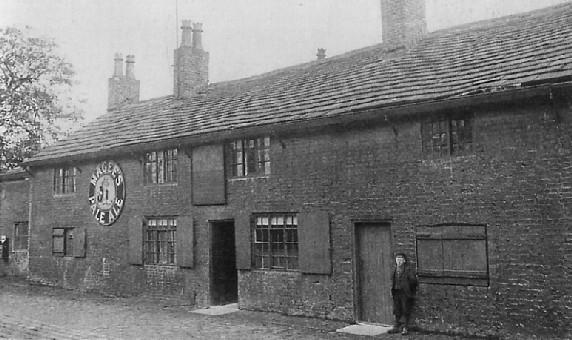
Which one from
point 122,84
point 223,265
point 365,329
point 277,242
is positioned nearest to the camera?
point 365,329

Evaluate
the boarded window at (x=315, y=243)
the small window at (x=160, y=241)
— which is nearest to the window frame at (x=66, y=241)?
the small window at (x=160, y=241)

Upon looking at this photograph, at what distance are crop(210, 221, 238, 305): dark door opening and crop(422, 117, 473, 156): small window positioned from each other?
6251 mm

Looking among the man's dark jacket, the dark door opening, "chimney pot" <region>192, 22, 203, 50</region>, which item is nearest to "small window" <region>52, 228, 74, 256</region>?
the dark door opening

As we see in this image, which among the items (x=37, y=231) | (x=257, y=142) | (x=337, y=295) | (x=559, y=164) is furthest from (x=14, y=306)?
(x=559, y=164)

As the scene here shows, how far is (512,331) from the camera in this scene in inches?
396

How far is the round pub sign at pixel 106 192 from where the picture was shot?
1805cm

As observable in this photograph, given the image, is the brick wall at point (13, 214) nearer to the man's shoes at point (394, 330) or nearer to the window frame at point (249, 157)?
the window frame at point (249, 157)

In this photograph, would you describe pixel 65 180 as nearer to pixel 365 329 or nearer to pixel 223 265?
pixel 223 265

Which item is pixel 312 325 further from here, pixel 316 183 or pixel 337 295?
pixel 316 183

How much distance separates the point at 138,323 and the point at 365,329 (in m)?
4.97

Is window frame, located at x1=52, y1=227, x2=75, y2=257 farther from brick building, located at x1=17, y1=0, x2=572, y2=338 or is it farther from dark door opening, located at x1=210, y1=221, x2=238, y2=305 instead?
dark door opening, located at x1=210, y1=221, x2=238, y2=305

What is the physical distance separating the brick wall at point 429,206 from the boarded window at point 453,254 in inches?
6.1

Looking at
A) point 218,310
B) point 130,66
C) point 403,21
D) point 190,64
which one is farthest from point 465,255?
point 130,66

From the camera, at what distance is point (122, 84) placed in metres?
25.2
